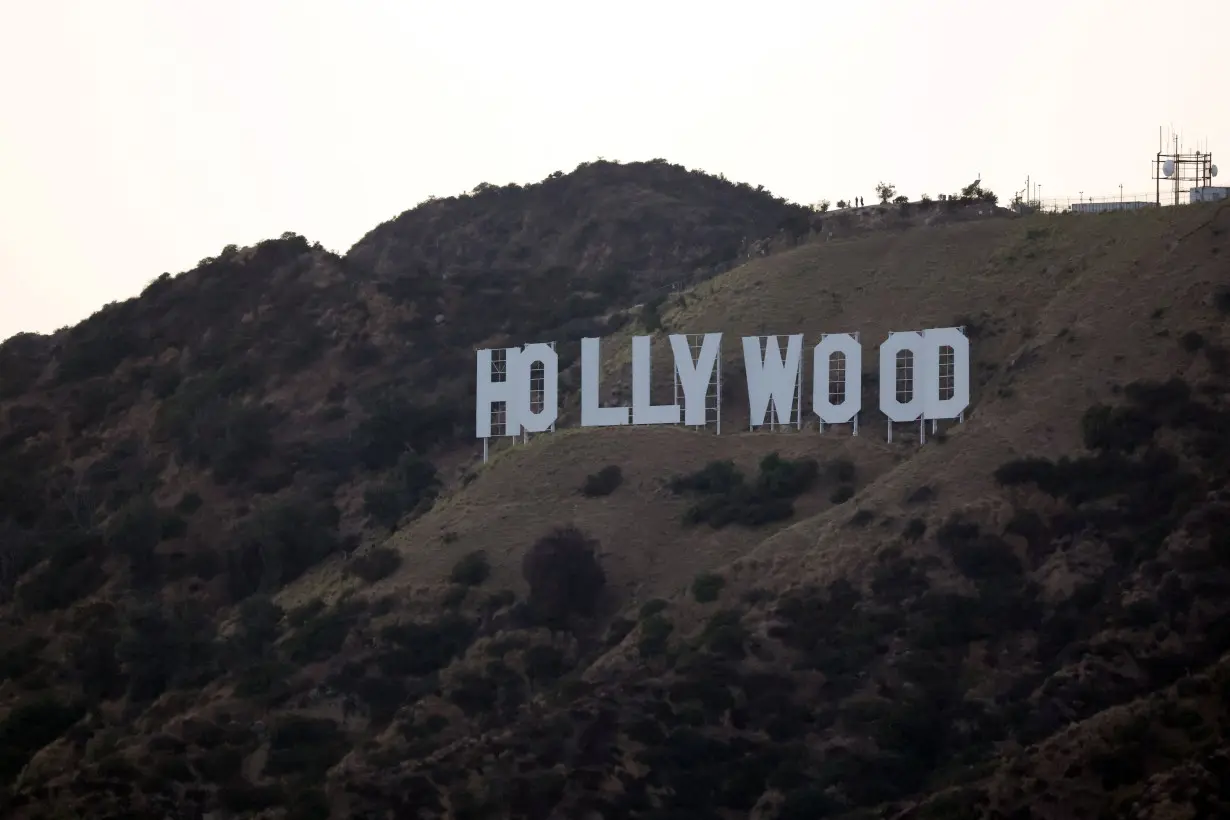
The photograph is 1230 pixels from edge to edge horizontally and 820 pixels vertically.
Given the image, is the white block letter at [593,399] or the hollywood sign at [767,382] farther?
the white block letter at [593,399]

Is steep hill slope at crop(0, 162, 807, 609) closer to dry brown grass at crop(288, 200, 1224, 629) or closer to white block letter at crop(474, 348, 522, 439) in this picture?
dry brown grass at crop(288, 200, 1224, 629)

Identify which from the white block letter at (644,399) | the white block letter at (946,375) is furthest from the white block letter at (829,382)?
the white block letter at (644,399)

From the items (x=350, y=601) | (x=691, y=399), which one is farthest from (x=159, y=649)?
(x=691, y=399)

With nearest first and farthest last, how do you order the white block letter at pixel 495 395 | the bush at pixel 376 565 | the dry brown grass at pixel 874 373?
the dry brown grass at pixel 874 373 → the bush at pixel 376 565 → the white block letter at pixel 495 395

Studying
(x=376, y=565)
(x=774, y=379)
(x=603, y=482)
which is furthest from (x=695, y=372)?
(x=376, y=565)

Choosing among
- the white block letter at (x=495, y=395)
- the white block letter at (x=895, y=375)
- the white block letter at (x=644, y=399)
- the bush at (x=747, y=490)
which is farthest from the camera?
the white block letter at (x=495, y=395)

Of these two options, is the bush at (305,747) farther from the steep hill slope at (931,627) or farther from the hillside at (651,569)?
the steep hill slope at (931,627)

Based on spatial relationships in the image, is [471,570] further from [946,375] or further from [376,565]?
[946,375]

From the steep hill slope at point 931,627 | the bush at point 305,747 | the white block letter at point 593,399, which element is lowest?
the bush at point 305,747
